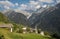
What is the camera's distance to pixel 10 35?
61156 mm

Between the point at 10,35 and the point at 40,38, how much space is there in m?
8.07

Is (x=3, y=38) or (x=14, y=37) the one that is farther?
(x=14, y=37)

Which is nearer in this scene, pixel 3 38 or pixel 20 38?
pixel 3 38

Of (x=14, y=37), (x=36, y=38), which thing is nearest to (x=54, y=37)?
(x=36, y=38)

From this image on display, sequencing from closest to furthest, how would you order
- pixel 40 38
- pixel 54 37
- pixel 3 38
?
pixel 3 38
pixel 54 37
pixel 40 38

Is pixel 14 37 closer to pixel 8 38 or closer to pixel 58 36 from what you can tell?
pixel 8 38

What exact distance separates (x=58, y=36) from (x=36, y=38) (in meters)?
6.62

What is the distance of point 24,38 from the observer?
5894 cm

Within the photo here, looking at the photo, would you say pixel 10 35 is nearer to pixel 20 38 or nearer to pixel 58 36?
pixel 20 38

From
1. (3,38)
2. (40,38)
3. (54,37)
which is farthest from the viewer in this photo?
(40,38)

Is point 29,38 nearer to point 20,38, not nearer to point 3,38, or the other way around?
point 20,38

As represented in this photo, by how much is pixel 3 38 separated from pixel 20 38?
19.4 feet

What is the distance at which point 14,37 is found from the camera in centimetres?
Answer: 5950

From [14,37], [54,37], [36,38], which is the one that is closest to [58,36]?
[54,37]
